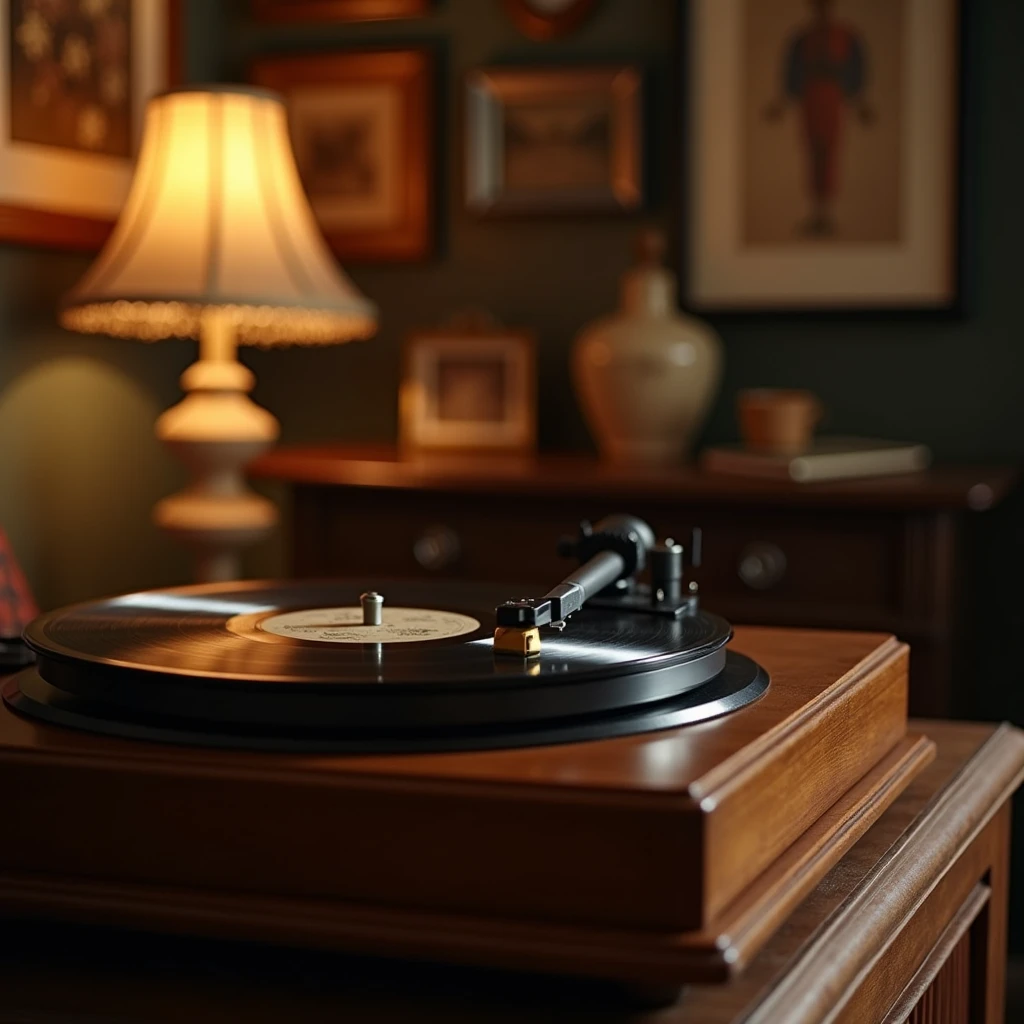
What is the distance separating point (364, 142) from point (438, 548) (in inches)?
36.2

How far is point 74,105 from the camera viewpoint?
2525 millimetres

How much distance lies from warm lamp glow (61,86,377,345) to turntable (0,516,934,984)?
1428 millimetres

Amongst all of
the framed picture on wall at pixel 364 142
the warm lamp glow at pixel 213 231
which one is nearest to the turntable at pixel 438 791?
the warm lamp glow at pixel 213 231

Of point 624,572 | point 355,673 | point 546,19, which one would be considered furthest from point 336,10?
point 355,673

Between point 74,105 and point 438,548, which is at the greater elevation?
point 74,105

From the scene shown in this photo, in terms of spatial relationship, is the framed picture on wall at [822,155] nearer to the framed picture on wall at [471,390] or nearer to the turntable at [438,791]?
the framed picture on wall at [471,390]

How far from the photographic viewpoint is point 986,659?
2.54m

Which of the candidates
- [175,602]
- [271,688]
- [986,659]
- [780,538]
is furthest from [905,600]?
[271,688]

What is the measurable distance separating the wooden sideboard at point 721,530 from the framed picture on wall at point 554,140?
555 mm

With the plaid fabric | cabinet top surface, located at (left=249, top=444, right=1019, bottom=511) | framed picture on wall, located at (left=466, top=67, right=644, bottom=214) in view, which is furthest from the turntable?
framed picture on wall, located at (left=466, top=67, right=644, bottom=214)

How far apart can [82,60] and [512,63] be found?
2.38ft

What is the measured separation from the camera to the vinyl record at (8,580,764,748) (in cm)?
71

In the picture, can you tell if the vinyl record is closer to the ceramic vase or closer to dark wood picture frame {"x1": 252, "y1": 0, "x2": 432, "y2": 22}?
the ceramic vase

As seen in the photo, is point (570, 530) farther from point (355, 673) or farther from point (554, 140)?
point (355, 673)
